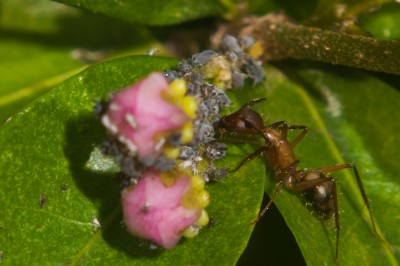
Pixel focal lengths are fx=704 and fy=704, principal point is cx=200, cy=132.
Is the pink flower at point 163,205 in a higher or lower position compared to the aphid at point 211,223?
higher

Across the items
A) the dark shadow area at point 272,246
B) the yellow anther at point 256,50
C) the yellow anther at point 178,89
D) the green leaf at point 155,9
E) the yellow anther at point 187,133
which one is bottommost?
the dark shadow area at point 272,246

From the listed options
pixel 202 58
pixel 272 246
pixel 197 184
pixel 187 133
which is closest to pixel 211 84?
pixel 202 58

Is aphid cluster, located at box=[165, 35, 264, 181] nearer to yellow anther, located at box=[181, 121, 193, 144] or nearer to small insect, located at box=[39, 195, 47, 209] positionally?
yellow anther, located at box=[181, 121, 193, 144]

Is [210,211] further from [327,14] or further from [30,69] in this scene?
[30,69]

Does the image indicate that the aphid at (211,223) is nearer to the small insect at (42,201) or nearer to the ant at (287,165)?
the ant at (287,165)

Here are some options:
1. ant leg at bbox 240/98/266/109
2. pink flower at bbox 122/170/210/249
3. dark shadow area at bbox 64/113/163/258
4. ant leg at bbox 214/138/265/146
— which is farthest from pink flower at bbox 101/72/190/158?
ant leg at bbox 240/98/266/109

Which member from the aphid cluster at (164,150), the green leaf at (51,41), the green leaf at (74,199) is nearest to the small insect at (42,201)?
the green leaf at (74,199)

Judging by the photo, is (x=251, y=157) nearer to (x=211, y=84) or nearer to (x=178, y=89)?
(x=211, y=84)

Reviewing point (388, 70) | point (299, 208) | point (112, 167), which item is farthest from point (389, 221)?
point (112, 167)
